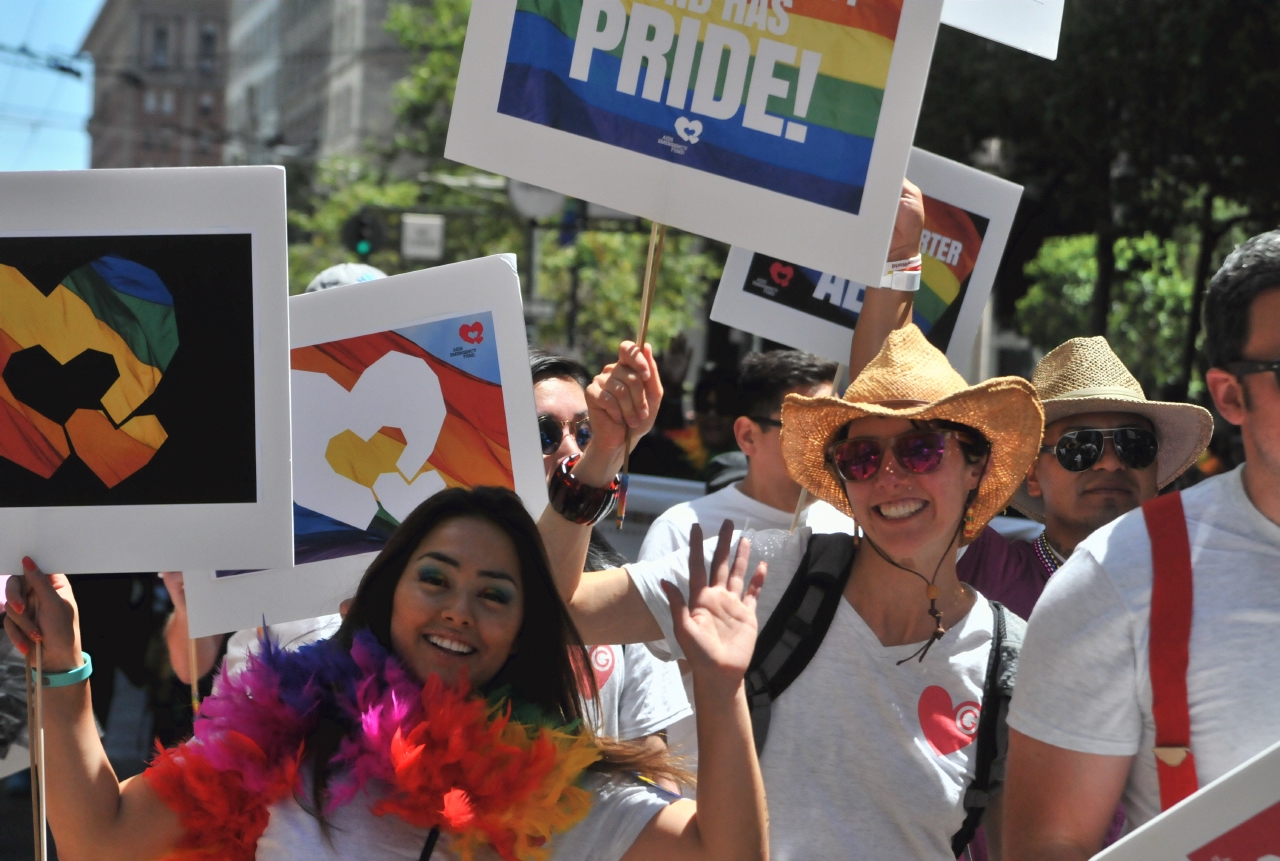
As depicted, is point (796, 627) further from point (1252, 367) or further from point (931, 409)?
point (1252, 367)

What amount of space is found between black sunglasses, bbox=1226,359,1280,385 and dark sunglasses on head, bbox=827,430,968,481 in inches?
26.6

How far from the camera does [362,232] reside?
50.3 feet

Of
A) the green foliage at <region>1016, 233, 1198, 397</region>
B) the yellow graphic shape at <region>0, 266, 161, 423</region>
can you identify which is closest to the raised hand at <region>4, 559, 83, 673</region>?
the yellow graphic shape at <region>0, 266, 161, 423</region>

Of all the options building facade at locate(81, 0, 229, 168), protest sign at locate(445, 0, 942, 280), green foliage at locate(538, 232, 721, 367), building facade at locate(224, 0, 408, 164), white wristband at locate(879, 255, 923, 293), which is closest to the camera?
protest sign at locate(445, 0, 942, 280)

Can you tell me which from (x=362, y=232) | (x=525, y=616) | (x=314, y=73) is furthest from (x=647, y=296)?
(x=314, y=73)

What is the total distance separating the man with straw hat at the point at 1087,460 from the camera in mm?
3225

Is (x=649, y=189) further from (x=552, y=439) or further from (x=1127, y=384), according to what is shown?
(x=1127, y=384)

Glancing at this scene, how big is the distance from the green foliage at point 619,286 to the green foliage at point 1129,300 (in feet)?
18.3

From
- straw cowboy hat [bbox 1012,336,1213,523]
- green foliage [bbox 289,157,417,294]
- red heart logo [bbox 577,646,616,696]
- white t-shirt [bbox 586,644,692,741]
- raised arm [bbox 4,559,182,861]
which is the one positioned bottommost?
green foliage [bbox 289,157,417,294]

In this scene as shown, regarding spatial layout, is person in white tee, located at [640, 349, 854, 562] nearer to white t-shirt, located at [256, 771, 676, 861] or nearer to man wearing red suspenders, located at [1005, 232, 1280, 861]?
white t-shirt, located at [256, 771, 676, 861]

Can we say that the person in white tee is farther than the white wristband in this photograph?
Yes

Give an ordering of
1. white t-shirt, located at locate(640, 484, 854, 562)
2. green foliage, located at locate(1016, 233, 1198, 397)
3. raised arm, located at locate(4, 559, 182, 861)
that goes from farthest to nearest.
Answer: green foliage, located at locate(1016, 233, 1198, 397) → white t-shirt, located at locate(640, 484, 854, 562) → raised arm, located at locate(4, 559, 182, 861)

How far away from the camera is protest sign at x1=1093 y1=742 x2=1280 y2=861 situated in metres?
1.77

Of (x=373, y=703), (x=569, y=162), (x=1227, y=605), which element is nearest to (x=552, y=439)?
(x=569, y=162)
